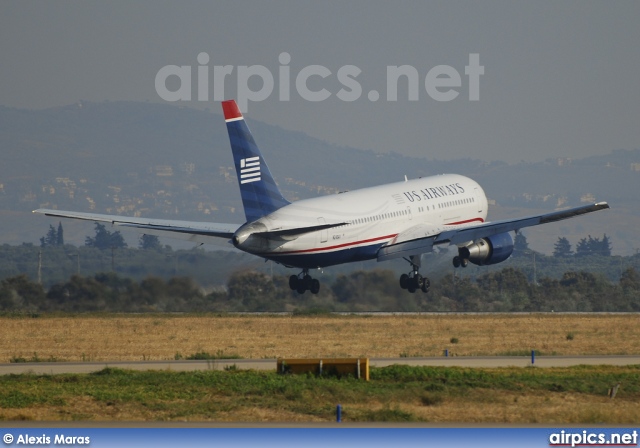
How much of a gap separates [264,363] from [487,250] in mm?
21864

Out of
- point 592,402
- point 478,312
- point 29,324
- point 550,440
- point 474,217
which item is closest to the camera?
point 550,440

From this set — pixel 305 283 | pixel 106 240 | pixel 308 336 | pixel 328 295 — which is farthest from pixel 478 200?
pixel 106 240

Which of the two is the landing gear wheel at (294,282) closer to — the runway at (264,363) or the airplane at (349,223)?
the airplane at (349,223)

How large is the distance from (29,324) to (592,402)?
5059 centimetres

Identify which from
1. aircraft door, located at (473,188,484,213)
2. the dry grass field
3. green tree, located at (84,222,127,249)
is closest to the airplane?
aircraft door, located at (473,188,484,213)

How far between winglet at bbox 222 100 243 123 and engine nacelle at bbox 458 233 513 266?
15640mm

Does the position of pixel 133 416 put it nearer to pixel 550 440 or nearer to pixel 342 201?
pixel 550 440

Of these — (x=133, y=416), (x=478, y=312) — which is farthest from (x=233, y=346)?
(x=478, y=312)

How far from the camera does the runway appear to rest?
54.4 metres

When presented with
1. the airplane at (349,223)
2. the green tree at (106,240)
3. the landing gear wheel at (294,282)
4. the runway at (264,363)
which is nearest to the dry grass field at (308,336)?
the landing gear wheel at (294,282)

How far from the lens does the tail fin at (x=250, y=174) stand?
6575cm

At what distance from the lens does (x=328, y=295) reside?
9488 centimetres

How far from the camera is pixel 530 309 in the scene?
106312 millimetres

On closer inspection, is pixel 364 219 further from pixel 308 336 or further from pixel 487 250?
pixel 308 336
